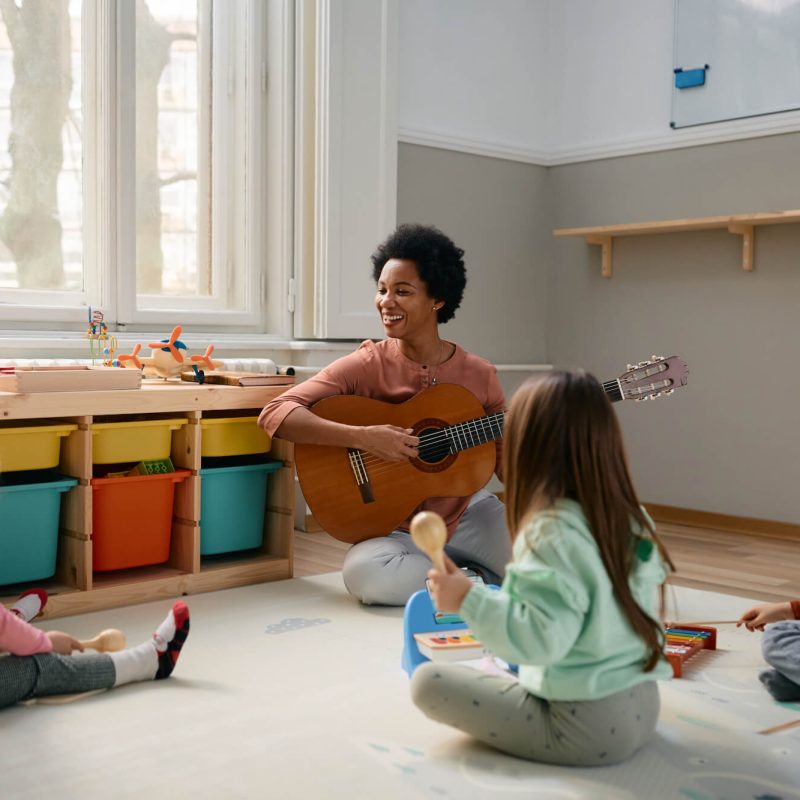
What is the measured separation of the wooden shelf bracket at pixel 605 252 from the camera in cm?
421

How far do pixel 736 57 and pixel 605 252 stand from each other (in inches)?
34.2

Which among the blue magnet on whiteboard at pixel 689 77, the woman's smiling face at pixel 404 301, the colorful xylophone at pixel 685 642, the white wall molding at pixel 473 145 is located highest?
the blue magnet on whiteboard at pixel 689 77

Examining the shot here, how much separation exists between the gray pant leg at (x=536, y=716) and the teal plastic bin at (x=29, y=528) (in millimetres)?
1255

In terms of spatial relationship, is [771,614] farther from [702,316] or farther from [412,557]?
[702,316]

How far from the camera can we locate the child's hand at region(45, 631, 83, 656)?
1946mm

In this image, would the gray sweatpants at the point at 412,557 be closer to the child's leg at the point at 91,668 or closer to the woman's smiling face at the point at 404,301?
the woman's smiling face at the point at 404,301

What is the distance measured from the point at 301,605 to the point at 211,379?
2.32ft

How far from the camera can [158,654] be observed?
2.04 m

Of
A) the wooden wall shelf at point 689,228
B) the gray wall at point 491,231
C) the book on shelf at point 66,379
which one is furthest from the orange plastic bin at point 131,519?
the wooden wall shelf at point 689,228

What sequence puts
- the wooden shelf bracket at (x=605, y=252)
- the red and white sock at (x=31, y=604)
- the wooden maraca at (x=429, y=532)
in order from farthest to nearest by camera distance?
1. the wooden shelf bracket at (x=605, y=252)
2. the red and white sock at (x=31, y=604)
3. the wooden maraca at (x=429, y=532)

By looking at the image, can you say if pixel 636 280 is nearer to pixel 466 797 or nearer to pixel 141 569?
pixel 141 569

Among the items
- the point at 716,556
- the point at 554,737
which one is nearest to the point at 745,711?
the point at 554,737

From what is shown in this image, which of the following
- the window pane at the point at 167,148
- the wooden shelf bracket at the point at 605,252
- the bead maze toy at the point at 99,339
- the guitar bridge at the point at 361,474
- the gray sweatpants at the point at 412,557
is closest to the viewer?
the gray sweatpants at the point at 412,557

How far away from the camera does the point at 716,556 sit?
3381 mm
